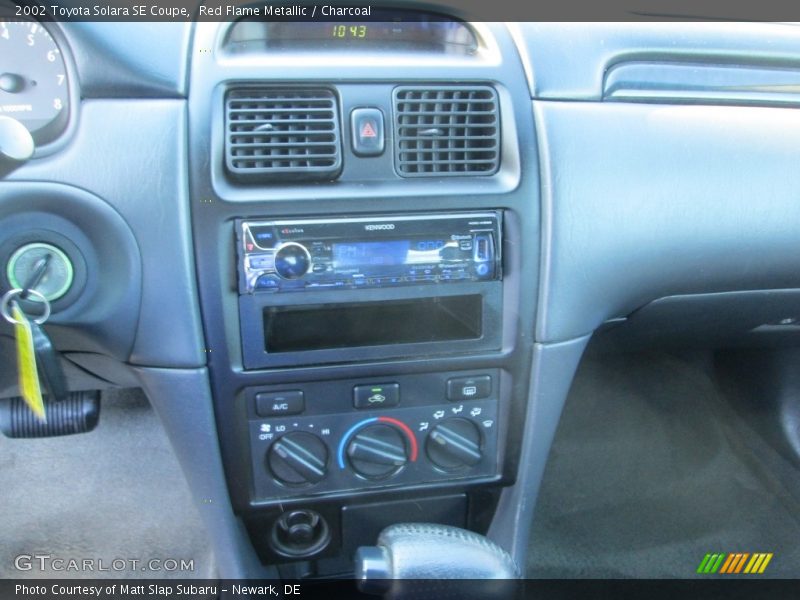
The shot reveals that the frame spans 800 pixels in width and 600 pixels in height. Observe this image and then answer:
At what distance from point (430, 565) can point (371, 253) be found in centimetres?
44

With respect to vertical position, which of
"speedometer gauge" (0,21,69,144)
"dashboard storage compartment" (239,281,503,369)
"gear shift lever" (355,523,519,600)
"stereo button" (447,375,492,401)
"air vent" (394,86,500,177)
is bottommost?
"gear shift lever" (355,523,519,600)

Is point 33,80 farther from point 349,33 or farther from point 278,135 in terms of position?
point 349,33

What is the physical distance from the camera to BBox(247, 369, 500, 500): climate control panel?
1180mm

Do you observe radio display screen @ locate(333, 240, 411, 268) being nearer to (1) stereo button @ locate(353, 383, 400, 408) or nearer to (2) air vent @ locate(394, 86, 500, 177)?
(2) air vent @ locate(394, 86, 500, 177)

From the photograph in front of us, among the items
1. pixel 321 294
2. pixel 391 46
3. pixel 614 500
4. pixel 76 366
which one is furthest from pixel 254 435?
pixel 614 500

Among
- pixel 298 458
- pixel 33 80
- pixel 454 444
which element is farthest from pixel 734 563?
pixel 33 80

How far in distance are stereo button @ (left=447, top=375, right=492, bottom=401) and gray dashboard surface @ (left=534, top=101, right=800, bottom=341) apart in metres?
0.11

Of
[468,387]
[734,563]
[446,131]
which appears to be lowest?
[734,563]

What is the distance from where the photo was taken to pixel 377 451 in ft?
3.99

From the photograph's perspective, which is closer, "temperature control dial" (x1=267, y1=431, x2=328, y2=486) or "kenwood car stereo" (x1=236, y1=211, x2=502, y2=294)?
"kenwood car stereo" (x1=236, y1=211, x2=502, y2=294)

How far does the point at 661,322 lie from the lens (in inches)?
59.5

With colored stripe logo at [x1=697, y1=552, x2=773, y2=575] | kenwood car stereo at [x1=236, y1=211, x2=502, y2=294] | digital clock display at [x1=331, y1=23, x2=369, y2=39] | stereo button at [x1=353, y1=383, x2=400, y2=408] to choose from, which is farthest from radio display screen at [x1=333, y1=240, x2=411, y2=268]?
colored stripe logo at [x1=697, y1=552, x2=773, y2=575]

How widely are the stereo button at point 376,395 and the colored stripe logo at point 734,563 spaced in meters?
1.08

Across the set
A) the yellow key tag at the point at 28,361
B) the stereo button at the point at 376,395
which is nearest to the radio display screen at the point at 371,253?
the stereo button at the point at 376,395
